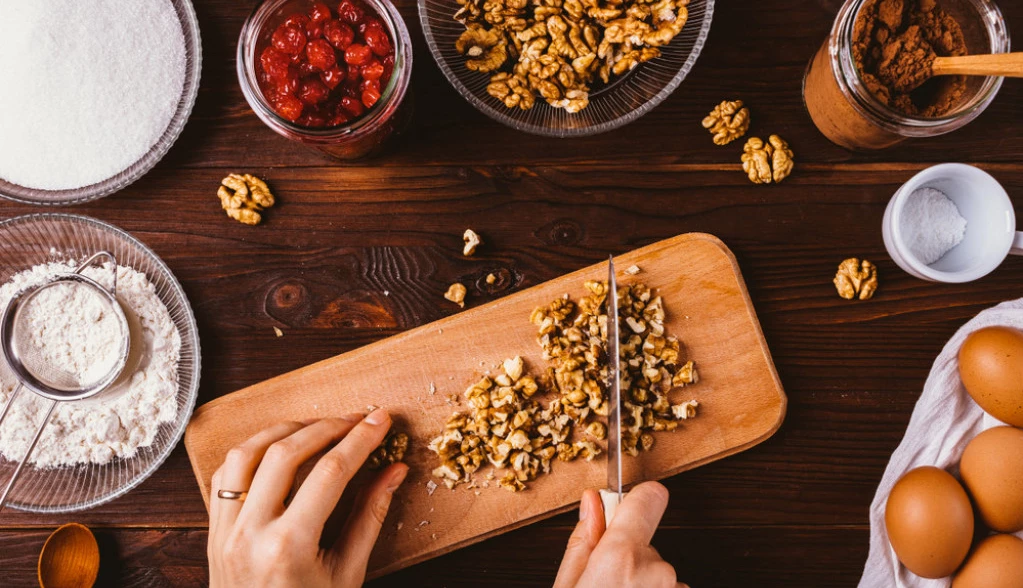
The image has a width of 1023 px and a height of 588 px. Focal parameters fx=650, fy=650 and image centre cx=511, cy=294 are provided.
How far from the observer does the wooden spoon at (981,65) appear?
0.84 metres

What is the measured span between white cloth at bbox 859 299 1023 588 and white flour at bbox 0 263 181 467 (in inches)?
45.0

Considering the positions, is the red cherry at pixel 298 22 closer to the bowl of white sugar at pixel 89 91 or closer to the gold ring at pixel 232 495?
the bowl of white sugar at pixel 89 91

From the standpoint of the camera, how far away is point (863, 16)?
923 mm

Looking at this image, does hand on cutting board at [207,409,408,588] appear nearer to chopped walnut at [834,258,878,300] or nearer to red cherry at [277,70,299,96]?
red cherry at [277,70,299,96]

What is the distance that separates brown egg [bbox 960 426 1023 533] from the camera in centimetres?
93

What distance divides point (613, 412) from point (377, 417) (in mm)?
358

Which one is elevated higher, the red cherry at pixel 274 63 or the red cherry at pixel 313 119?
the red cherry at pixel 274 63

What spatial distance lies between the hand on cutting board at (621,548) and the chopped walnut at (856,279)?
0.44 m

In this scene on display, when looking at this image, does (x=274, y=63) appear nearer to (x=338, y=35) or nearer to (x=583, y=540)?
(x=338, y=35)

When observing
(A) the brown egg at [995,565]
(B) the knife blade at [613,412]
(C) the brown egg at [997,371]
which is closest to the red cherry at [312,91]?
(B) the knife blade at [613,412]

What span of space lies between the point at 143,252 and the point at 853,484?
1211 mm

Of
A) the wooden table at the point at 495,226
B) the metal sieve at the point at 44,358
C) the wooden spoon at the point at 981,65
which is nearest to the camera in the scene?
the wooden spoon at the point at 981,65

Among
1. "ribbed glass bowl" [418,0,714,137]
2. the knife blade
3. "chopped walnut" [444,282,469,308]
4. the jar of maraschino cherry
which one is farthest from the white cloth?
the jar of maraschino cherry

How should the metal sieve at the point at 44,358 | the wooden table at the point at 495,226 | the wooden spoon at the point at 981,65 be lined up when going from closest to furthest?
the wooden spoon at the point at 981,65
the metal sieve at the point at 44,358
the wooden table at the point at 495,226
